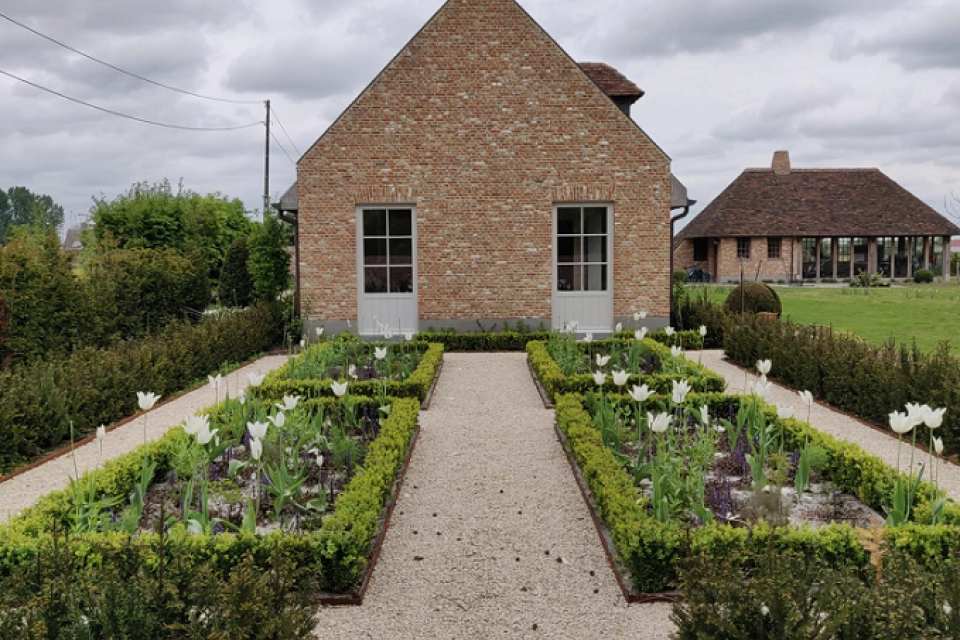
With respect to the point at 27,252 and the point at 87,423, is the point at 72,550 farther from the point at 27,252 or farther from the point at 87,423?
the point at 27,252

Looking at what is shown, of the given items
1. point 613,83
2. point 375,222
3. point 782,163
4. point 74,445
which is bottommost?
point 74,445

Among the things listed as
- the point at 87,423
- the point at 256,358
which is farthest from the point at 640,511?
the point at 256,358

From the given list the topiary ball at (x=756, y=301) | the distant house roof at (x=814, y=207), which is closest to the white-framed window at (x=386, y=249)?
the topiary ball at (x=756, y=301)

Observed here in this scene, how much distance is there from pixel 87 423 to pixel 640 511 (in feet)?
21.4

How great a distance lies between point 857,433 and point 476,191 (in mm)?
8932

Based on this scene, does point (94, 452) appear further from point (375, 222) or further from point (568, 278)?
point (568, 278)

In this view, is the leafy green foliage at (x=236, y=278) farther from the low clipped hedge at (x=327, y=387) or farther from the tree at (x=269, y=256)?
the low clipped hedge at (x=327, y=387)

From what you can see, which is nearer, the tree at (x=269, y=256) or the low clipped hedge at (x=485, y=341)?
the low clipped hedge at (x=485, y=341)

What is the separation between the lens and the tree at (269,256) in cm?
1641

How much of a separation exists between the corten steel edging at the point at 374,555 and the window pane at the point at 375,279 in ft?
29.3

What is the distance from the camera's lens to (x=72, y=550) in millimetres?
4102

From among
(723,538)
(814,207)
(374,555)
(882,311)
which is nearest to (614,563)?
(723,538)

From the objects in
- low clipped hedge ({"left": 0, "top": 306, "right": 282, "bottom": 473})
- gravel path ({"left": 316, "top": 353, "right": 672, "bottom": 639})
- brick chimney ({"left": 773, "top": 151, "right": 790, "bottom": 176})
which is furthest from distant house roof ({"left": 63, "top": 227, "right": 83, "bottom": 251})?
brick chimney ({"left": 773, "top": 151, "right": 790, "bottom": 176})

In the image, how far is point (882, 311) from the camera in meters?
23.6
